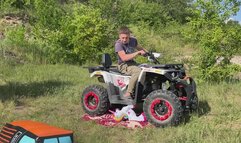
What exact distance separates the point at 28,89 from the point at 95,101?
229cm

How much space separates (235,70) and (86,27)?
6000 mm

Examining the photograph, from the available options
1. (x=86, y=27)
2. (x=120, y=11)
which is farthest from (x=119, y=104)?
(x=120, y=11)

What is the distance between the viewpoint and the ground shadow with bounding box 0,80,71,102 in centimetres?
869

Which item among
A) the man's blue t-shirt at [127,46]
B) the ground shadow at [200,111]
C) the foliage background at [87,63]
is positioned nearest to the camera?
the foliage background at [87,63]

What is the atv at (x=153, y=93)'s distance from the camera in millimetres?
6525

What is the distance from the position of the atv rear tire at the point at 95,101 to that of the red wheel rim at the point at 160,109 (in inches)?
44.5

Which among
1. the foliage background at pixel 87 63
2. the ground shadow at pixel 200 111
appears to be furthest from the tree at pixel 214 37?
the ground shadow at pixel 200 111

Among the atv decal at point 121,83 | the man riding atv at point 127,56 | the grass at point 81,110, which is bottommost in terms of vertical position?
the grass at point 81,110

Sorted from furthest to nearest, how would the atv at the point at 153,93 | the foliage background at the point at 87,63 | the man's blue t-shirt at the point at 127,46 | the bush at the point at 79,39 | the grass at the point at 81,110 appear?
the bush at the point at 79,39 < the man's blue t-shirt at the point at 127,46 < the atv at the point at 153,93 < the foliage background at the point at 87,63 < the grass at the point at 81,110

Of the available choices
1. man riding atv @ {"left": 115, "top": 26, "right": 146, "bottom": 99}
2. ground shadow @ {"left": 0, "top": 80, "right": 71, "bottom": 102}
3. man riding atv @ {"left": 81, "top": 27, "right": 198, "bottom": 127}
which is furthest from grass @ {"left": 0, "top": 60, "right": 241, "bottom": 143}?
man riding atv @ {"left": 115, "top": 26, "right": 146, "bottom": 99}

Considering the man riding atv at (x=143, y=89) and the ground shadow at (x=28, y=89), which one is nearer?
the man riding atv at (x=143, y=89)

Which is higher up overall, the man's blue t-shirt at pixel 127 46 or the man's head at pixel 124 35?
the man's head at pixel 124 35

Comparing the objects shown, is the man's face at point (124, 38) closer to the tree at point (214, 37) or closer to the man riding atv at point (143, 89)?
the man riding atv at point (143, 89)

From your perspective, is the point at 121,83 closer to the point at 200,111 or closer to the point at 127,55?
the point at 127,55
